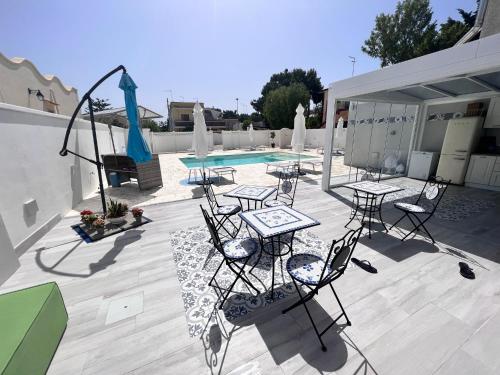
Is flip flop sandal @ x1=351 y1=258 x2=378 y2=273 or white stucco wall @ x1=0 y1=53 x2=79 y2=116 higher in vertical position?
white stucco wall @ x1=0 y1=53 x2=79 y2=116

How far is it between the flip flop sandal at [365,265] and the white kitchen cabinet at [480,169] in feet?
20.9

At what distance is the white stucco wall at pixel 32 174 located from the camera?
3293 millimetres

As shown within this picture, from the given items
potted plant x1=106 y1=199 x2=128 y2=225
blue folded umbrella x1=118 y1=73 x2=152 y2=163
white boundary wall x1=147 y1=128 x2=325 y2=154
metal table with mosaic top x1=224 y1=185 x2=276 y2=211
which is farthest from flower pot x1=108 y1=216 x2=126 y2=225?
white boundary wall x1=147 y1=128 x2=325 y2=154

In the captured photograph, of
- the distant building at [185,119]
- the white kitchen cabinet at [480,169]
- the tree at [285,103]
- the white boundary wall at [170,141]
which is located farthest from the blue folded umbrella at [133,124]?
the distant building at [185,119]

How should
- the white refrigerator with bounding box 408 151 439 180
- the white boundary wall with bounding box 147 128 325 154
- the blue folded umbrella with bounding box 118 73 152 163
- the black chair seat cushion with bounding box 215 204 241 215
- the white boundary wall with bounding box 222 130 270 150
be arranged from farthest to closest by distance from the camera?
the white boundary wall with bounding box 222 130 270 150, the white boundary wall with bounding box 147 128 325 154, the white refrigerator with bounding box 408 151 439 180, the blue folded umbrella with bounding box 118 73 152 163, the black chair seat cushion with bounding box 215 204 241 215

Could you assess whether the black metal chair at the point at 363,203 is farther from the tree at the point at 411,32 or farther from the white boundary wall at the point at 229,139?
the tree at the point at 411,32

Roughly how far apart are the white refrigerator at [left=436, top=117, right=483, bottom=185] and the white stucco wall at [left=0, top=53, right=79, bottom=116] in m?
15.2

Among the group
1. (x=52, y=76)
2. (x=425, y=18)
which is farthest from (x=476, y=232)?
(x=425, y=18)

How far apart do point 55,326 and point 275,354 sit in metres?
1.95

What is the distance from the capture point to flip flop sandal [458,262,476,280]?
9.00 feet

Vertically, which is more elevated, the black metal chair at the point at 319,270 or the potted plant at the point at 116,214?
the black metal chair at the point at 319,270

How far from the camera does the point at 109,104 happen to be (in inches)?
1542

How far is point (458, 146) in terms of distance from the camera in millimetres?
6727

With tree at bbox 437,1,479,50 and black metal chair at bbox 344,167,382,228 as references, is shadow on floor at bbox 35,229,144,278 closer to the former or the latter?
black metal chair at bbox 344,167,382,228
